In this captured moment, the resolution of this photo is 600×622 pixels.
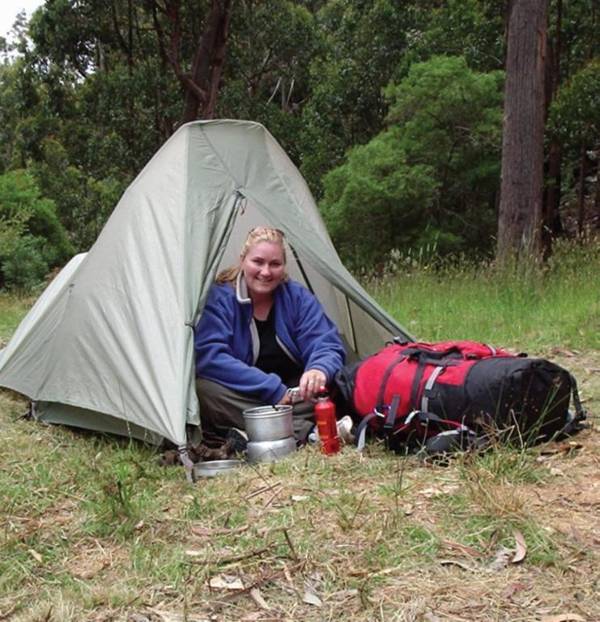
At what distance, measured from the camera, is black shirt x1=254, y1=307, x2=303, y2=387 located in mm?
4367

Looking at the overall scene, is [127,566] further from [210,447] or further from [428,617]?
[210,447]

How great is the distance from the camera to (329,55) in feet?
58.3

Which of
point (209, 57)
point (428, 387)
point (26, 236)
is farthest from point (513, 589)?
point (209, 57)

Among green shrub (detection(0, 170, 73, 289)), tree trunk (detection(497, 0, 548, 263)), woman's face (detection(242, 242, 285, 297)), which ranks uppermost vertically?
tree trunk (detection(497, 0, 548, 263))

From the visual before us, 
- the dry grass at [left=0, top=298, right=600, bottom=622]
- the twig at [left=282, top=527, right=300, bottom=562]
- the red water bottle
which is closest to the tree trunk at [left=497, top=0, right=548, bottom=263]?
the red water bottle

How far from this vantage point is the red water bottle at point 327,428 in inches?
143

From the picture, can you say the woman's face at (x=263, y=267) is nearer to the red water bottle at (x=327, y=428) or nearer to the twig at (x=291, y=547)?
the red water bottle at (x=327, y=428)

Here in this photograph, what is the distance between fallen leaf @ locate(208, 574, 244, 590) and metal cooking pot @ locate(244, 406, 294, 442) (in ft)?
3.98

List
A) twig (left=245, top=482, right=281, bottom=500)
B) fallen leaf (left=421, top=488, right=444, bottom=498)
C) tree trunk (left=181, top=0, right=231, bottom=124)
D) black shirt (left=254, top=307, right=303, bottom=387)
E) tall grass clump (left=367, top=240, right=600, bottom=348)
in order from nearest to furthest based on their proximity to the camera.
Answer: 1. fallen leaf (left=421, top=488, right=444, bottom=498)
2. twig (left=245, top=482, right=281, bottom=500)
3. black shirt (left=254, top=307, right=303, bottom=387)
4. tall grass clump (left=367, top=240, right=600, bottom=348)
5. tree trunk (left=181, top=0, right=231, bottom=124)

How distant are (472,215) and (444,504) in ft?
36.6

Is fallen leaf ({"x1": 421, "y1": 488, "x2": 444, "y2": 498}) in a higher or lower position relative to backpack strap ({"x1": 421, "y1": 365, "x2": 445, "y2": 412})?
lower

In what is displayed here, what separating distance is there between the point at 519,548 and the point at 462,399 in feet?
3.19

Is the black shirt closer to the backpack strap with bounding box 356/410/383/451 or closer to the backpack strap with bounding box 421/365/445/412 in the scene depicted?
the backpack strap with bounding box 356/410/383/451

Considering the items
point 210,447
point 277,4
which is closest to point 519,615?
point 210,447
